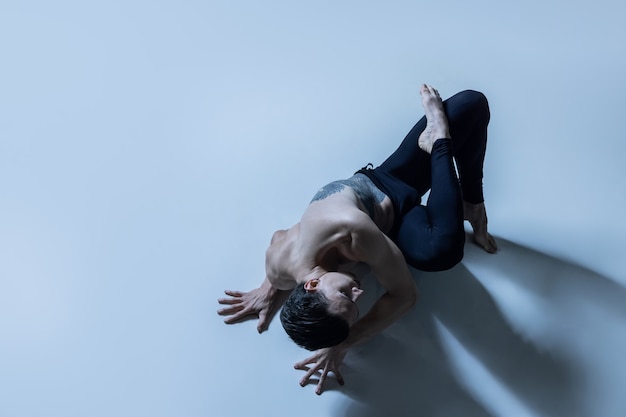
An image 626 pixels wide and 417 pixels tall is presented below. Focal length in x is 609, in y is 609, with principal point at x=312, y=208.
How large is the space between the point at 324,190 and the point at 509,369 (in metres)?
0.80

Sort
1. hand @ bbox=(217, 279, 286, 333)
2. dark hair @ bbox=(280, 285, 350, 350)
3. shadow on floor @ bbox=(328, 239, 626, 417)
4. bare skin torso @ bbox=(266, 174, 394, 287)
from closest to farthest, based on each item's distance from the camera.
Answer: dark hair @ bbox=(280, 285, 350, 350) → bare skin torso @ bbox=(266, 174, 394, 287) → shadow on floor @ bbox=(328, 239, 626, 417) → hand @ bbox=(217, 279, 286, 333)

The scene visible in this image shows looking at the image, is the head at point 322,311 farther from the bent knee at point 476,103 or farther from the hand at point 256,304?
the bent knee at point 476,103

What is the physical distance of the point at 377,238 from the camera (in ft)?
5.63

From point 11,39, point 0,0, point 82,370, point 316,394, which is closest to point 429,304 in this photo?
point 316,394

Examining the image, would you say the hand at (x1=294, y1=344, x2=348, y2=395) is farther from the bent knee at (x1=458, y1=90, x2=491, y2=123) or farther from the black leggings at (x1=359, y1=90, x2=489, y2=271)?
the bent knee at (x1=458, y1=90, x2=491, y2=123)

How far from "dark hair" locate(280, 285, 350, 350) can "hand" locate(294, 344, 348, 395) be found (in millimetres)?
244

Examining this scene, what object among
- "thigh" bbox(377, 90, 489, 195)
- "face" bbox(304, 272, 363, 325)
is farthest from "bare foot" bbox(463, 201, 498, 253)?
"face" bbox(304, 272, 363, 325)

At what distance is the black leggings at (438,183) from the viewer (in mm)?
1801

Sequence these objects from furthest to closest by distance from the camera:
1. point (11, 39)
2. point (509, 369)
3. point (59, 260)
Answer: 1. point (11, 39)
2. point (59, 260)
3. point (509, 369)

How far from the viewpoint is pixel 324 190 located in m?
1.91

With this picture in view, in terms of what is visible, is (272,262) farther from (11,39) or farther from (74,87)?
(11,39)

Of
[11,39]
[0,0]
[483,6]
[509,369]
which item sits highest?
[0,0]

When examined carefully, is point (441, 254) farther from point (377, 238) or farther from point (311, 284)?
point (311, 284)

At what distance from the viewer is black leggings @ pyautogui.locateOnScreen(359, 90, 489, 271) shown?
5.91 ft
